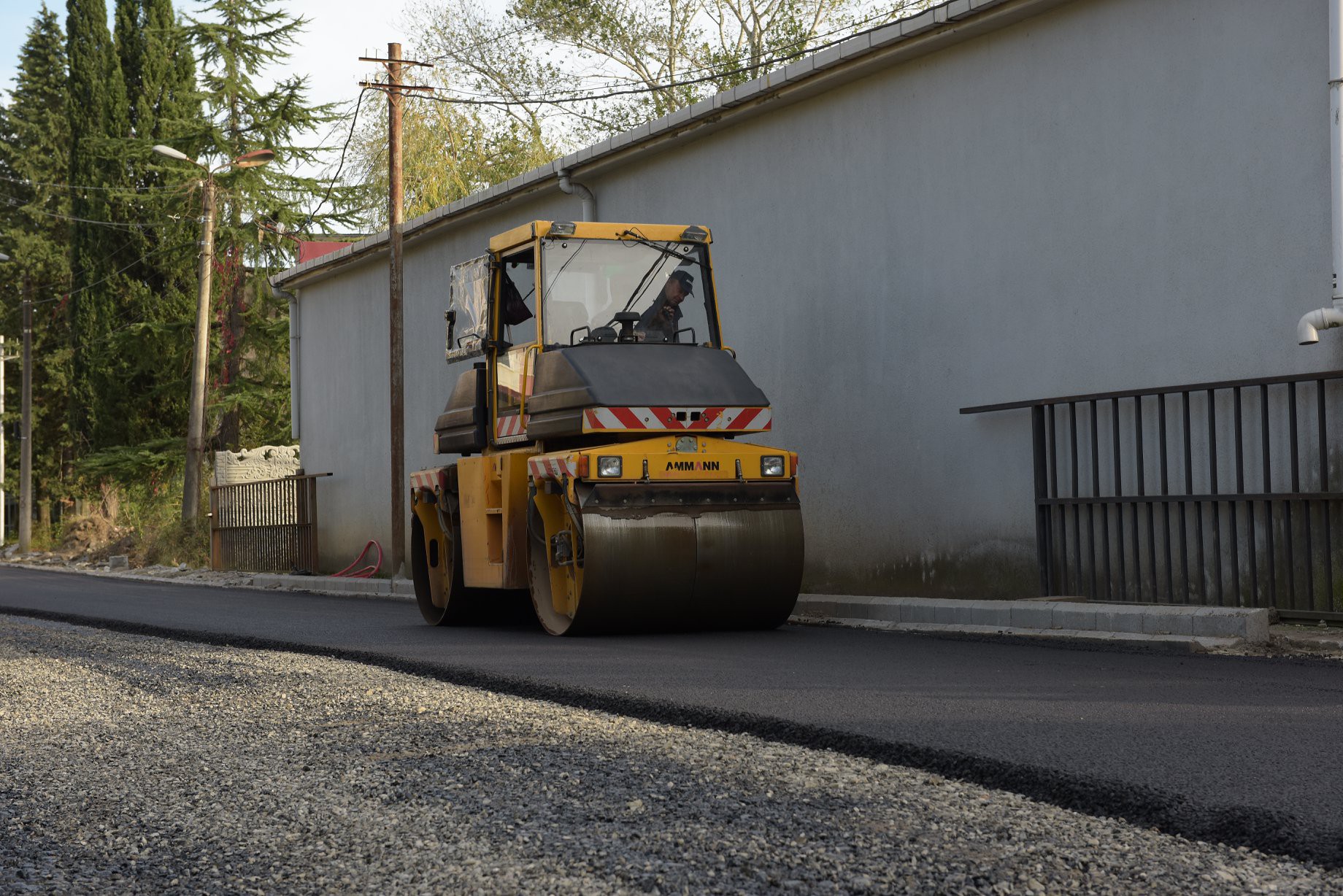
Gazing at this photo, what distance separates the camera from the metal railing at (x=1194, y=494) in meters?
9.34

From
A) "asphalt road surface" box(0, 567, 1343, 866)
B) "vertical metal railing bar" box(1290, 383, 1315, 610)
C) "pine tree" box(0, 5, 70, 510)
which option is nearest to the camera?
"asphalt road surface" box(0, 567, 1343, 866)

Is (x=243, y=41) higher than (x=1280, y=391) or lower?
higher

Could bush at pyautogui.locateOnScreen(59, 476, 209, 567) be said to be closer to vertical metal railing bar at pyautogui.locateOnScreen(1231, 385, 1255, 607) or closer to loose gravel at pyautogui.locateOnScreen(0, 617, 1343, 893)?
vertical metal railing bar at pyautogui.locateOnScreen(1231, 385, 1255, 607)

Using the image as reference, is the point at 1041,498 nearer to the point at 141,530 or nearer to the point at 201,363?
the point at 201,363

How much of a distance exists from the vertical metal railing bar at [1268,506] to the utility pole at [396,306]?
12.7 meters

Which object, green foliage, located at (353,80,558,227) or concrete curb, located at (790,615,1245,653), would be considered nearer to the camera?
concrete curb, located at (790,615,1245,653)

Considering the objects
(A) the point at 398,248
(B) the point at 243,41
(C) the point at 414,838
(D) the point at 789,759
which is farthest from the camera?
(B) the point at 243,41

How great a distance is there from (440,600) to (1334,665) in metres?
7.22

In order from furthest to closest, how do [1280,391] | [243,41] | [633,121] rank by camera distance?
[243,41] < [633,121] < [1280,391]

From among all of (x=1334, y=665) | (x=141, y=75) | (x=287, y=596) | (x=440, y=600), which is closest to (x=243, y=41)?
(x=141, y=75)

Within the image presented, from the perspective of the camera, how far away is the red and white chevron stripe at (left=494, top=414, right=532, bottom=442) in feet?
36.5

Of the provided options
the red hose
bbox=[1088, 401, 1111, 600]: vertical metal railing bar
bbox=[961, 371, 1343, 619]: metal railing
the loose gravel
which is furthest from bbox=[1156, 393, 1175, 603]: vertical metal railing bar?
the red hose

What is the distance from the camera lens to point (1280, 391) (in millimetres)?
9672

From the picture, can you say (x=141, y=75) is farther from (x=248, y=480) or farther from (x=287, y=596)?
(x=287, y=596)
